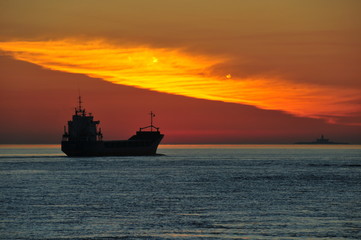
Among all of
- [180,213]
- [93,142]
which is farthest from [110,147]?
[180,213]

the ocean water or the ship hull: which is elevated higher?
the ship hull

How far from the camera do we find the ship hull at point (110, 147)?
161875mm

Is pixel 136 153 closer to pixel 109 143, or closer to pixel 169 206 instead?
pixel 109 143

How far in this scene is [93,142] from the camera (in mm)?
160125

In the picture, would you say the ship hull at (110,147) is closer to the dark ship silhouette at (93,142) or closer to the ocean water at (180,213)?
the dark ship silhouette at (93,142)

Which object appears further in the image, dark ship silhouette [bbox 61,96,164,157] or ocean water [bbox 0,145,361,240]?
Result: dark ship silhouette [bbox 61,96,164,157]

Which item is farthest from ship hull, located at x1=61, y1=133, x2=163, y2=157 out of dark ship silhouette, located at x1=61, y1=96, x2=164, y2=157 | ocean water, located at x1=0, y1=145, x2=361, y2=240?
ocean water, located at x1=0, y1=145, x2=361, y2=240

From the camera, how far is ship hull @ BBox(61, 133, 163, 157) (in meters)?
162

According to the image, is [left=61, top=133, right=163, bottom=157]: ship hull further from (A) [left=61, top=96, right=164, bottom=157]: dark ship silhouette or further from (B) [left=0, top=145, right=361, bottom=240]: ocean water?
(B) [left=0, top=145, right=361, bottom=240]: ocean water

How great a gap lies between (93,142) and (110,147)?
12.1 metres

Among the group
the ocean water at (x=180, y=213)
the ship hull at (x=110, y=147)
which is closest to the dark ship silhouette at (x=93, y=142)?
the ship hull at (x=110, y=147)

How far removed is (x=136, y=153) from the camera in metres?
176

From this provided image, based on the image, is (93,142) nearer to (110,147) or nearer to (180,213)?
(110,147)

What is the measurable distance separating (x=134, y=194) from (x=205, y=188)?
415 inches
